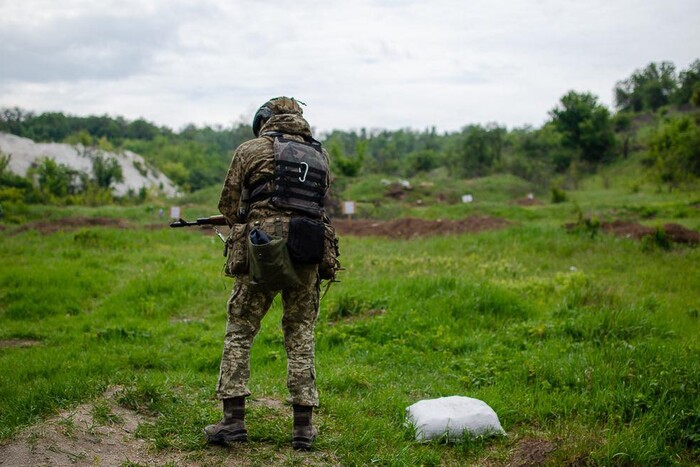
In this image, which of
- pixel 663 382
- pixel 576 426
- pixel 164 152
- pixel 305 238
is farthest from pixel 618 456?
pixel 164 152

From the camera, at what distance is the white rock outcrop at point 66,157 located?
45906 mm

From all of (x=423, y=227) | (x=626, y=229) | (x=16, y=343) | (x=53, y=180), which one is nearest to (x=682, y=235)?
(x=626, y=229)

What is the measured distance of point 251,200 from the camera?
14.3ft

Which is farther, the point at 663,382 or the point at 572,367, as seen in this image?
the point at 572,367

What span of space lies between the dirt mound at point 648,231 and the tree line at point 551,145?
9.43m

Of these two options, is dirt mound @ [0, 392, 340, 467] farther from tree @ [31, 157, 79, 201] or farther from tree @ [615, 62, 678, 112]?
tree @ [615, 62, 678, 112]

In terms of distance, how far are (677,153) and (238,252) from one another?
24.9 metres

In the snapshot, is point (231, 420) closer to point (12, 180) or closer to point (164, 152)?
point (12, 180)

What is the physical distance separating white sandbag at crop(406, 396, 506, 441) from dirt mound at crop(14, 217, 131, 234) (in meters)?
15.7

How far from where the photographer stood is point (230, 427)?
4.18 meters

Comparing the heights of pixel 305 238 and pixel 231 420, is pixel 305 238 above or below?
above

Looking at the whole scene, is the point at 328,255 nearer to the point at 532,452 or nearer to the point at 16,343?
the point at 532,452

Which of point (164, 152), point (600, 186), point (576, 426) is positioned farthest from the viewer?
point (164, 152)

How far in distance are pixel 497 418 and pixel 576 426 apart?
67 cm
